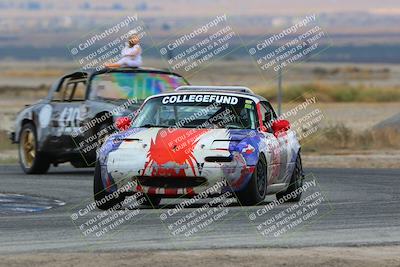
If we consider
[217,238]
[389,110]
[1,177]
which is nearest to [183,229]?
[217,238]

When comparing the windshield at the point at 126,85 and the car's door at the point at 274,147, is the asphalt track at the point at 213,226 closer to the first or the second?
the car's door at the point at 274,147

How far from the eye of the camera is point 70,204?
16.2 m

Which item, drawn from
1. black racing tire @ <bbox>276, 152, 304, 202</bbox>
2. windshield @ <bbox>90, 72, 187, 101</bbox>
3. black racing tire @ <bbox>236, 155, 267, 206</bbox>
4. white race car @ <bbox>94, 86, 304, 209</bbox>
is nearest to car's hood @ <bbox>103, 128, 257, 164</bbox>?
white race car @ <bbox>94, 86, 304, 209</bbox>

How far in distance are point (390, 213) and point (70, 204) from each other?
12.9 ft

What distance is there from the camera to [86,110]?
69.7ft

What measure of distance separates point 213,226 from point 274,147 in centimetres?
315

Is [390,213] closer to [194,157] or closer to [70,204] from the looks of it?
[194,157]

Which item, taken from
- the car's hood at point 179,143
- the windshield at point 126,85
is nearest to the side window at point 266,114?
the car's hood at point 179,143

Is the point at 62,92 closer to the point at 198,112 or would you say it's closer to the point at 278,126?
the point at 198,112

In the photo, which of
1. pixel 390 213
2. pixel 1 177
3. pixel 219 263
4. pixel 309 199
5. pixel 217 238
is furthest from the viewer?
pixel 1 177

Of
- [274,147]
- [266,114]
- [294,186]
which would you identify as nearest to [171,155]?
[274,147]

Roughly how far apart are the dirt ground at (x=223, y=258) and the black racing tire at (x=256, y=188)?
3664 millimetres

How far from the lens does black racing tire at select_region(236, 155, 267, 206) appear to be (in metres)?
14.9

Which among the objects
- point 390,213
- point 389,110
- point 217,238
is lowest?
point 389,110
